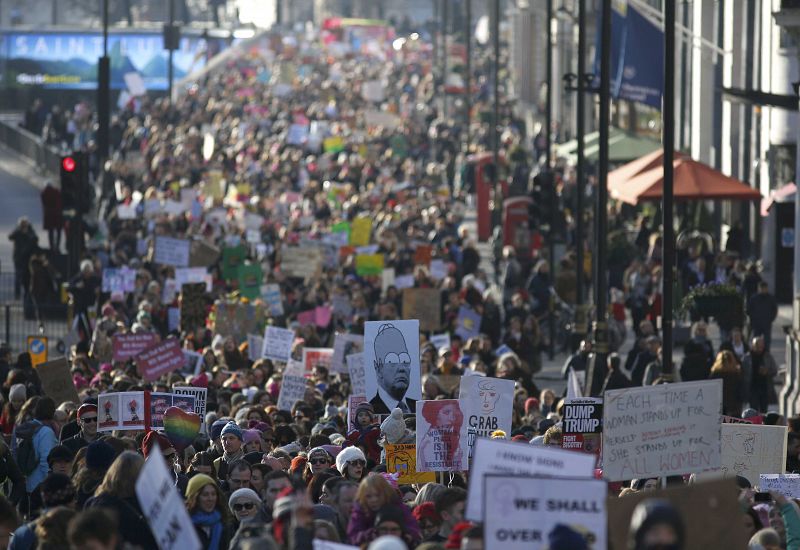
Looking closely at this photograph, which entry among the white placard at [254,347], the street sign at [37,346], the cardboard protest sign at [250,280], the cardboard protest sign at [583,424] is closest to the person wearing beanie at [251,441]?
the cardboard protest sign at [583,424]

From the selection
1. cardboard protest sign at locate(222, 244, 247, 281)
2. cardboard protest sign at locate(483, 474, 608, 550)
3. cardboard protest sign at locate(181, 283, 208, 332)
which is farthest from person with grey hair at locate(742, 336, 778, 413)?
cardboard protest sign at locate(483, 474, 608, 550)

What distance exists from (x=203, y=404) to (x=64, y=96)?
57.6 meters

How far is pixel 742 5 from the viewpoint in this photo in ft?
126

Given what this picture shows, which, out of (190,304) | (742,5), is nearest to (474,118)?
(742,5)

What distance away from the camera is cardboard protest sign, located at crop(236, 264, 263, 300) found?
30.2 m

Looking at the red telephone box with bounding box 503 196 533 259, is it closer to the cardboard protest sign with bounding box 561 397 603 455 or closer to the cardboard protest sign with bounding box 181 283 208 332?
the cardboard protest sign with bounding box 181 283 208 332

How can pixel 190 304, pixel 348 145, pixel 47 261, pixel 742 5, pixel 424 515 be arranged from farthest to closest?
pixel 348 145 < pixel 742 5 < pixel 47 261 < pixel 190 304 < pixel 424 515

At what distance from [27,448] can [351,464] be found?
2909mm

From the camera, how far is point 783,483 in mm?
13656

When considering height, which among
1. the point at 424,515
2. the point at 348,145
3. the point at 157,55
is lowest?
the point at 424,515

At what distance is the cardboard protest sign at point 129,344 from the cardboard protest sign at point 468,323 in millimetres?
5659

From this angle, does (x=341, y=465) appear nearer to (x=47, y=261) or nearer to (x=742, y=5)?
(x=47, y=261)

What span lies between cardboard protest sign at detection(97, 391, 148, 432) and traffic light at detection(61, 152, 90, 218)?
15.5 meters

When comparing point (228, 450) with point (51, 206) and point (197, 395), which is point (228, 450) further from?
point (51, 206)
